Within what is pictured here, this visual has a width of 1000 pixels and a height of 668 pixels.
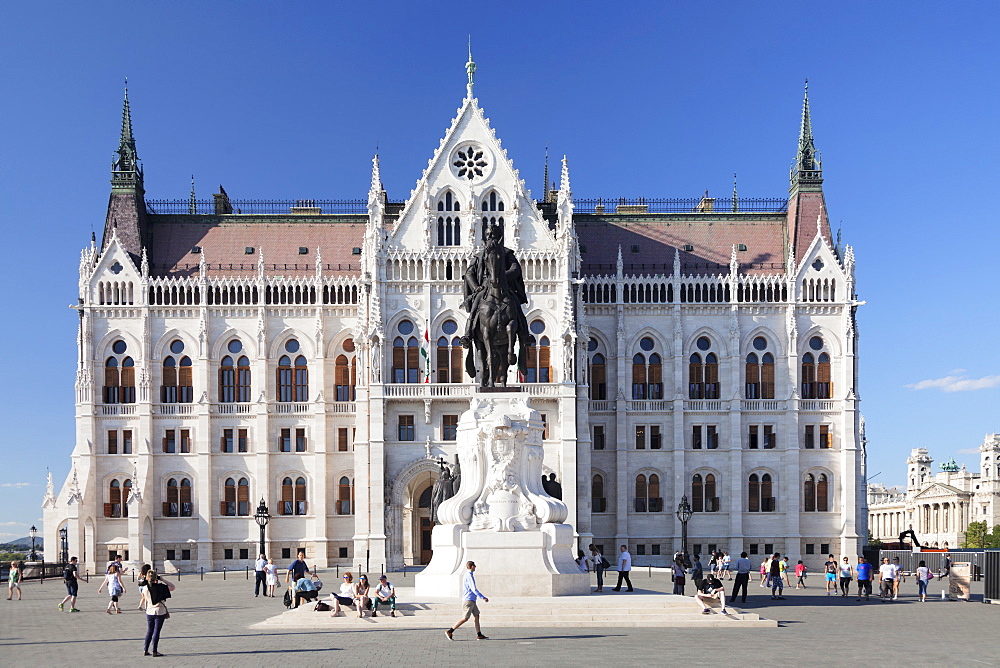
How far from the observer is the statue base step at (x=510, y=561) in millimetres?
36812

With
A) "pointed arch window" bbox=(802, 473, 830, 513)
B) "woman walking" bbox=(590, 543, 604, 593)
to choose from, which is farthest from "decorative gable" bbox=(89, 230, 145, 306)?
"pointed arch window" bbox=(802, 473, 830, 513)

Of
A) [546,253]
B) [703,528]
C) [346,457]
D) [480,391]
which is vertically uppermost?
[546,253]

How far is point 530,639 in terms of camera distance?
101 feet

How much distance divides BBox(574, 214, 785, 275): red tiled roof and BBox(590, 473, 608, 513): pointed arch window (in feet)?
44.4

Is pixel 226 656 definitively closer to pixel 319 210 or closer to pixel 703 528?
pixel 703 528

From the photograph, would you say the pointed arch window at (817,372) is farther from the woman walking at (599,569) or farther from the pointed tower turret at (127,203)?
the pointed tower turret at (127,203)

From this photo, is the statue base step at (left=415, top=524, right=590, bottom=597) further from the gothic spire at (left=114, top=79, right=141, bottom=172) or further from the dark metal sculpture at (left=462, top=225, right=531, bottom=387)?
the gothic spire at (left=114, top=79, right=141, bottom=172)

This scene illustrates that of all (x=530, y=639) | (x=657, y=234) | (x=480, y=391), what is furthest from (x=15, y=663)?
(x=657, y=234)

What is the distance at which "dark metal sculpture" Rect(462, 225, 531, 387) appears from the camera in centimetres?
3978

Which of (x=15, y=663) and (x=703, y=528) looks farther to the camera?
(x=703, y=528)

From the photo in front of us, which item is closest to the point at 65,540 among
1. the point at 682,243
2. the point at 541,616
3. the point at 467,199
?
the point at 467,199

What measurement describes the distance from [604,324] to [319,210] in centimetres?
2246

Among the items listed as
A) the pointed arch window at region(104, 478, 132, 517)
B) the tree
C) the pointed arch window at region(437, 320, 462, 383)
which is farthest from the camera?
the tree

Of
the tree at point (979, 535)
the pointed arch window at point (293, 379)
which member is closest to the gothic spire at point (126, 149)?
the pointed arch window at point (293, 379)
